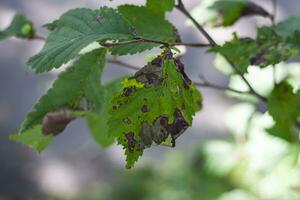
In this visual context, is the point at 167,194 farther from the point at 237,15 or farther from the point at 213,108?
the point at 237,15

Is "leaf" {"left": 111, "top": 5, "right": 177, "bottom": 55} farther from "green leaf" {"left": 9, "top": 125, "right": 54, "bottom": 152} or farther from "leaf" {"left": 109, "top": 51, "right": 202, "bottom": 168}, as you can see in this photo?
"green leaf" {"left": 9, "top": 125, "right": 54, "bottom": 152}

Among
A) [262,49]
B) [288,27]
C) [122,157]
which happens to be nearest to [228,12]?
[288,27]

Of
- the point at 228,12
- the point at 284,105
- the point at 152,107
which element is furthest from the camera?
the point at 228,12

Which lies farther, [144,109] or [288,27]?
[288,27]

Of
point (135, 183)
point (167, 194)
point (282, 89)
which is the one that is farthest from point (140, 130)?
point (135, 183)

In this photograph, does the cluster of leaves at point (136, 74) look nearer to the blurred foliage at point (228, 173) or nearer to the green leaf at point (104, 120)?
the green leaf at point (104, 120)

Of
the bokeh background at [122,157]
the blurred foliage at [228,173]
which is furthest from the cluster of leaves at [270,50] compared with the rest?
the bokeh background at [122,157]

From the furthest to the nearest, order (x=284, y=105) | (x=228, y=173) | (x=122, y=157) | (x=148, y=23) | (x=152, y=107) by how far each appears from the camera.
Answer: (x=122, y=157) → (x=228, y=173) → (x=284, y=105) → (x=148, y=23) → (x=152, y=107)

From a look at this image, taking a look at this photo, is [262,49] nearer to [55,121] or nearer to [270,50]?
[270,50]
